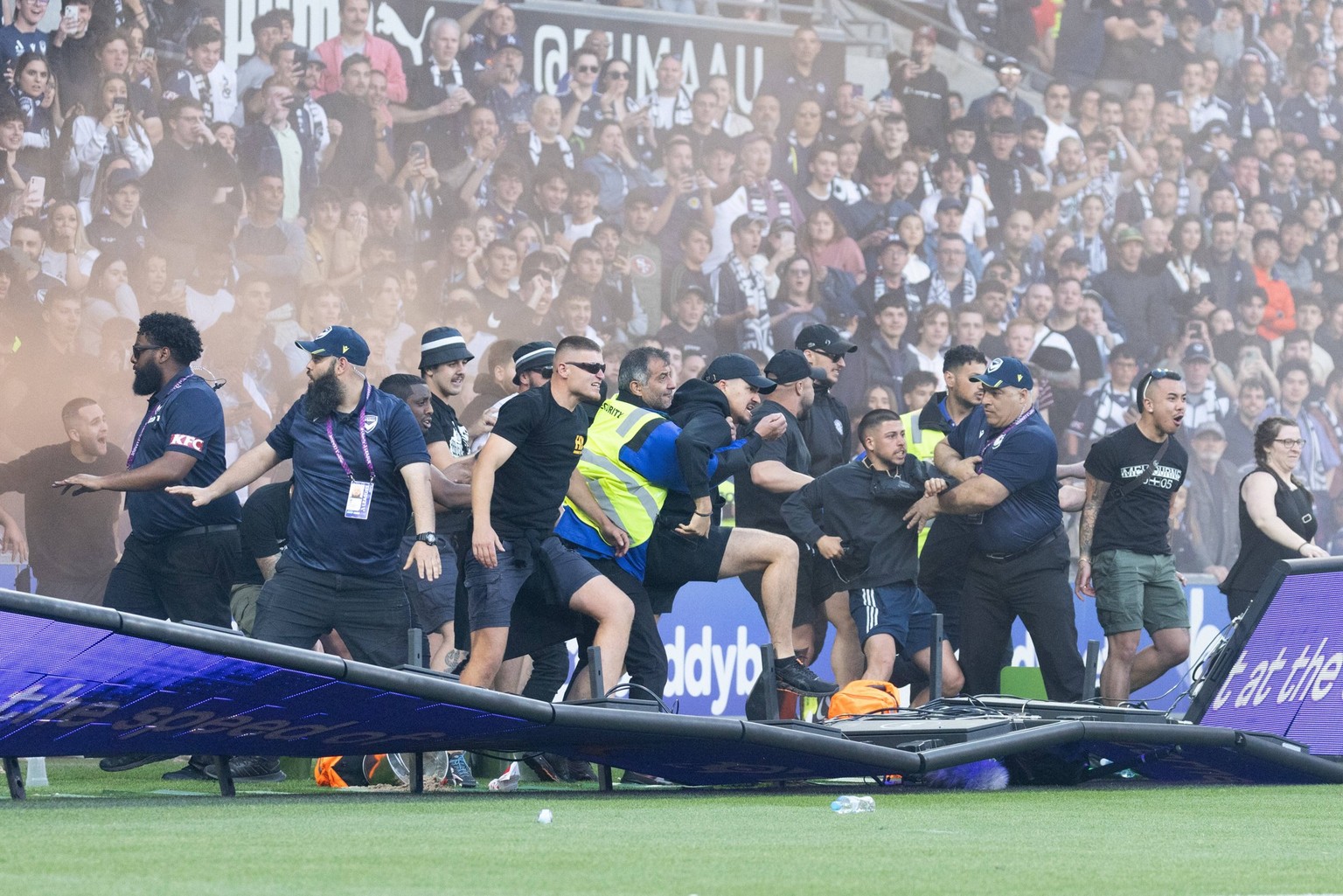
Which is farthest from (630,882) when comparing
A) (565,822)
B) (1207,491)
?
(1207,491)

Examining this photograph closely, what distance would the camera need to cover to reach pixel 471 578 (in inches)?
305

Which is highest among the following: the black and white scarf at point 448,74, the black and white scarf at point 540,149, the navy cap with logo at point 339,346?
the black and white scarf at point 448,74

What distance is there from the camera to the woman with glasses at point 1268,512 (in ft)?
32.7

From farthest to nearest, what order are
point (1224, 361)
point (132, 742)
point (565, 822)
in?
point (1224, 361), point (132, 742), point (565, 822)

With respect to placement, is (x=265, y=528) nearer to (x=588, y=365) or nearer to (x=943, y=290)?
(x=588, y=365)

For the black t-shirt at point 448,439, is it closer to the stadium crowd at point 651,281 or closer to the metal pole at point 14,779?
the stadium crowd at point 651,281

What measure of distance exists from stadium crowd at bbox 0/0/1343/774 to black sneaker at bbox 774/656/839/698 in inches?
0.7

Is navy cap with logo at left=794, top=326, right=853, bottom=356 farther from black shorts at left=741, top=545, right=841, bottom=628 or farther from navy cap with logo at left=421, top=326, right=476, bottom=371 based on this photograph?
navy cap with logo at left=421, top=326, right=476, bottom=371

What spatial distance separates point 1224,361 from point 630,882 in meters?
13.8

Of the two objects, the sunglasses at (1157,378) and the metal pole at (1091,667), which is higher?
the sunglasses at (1157,378)

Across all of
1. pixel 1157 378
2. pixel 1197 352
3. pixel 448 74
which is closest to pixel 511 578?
pixel 1157 378

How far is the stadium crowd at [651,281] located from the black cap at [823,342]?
0.02 meters

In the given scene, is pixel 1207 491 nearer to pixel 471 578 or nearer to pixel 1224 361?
pixel 1224 361

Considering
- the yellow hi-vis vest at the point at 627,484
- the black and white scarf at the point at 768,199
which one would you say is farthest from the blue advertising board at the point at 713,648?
the black and white scarf at the point at 768,199
